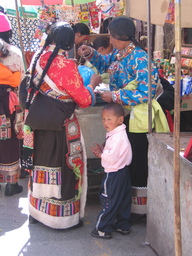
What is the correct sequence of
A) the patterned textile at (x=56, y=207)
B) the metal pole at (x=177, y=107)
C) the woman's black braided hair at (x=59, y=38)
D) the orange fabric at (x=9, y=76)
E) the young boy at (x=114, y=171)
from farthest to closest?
the orange fabric at (x=9, y=76)
the patterned textile at (x=56, y=207)
the young boy at (x=114, y=171)
the woman's black braided hair at (x=59, y=38)
the metal pole at (x=177, y=107)

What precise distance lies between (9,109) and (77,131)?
124cm

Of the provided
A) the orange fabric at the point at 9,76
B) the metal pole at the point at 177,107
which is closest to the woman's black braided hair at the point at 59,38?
the orange fabric at the point at 9,76

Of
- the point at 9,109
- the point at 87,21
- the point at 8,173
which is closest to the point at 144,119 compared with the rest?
the point at 9,109

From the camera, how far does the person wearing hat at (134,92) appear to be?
2.94 meters

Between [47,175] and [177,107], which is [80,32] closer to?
[47,175]

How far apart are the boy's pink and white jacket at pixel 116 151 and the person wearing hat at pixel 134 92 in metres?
0.18

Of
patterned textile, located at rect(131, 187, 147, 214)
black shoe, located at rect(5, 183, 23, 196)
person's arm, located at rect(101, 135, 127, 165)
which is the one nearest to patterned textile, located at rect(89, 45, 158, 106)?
person's arm, located at rect(101, 135, 127, 165)

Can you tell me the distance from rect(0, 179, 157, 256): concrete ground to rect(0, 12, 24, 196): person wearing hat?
69cm

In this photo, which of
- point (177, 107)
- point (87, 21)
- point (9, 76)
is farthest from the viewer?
point (87, 21)

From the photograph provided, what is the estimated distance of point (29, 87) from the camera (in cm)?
295

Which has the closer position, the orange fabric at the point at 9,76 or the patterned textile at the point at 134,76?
the patterned textile at the point at 134,76

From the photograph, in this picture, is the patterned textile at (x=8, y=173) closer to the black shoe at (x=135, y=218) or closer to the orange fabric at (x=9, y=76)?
the orange fabric at (x=9, y=76)

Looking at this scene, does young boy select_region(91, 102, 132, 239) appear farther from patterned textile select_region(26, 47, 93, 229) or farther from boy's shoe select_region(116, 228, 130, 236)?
patterned textile select_region(26, 47, 93, 229)

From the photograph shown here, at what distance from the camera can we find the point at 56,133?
3.03m
